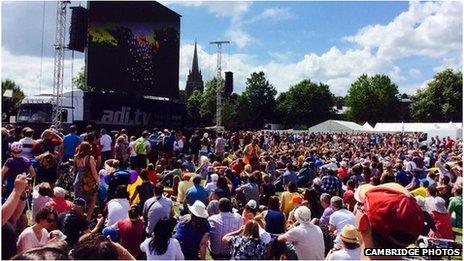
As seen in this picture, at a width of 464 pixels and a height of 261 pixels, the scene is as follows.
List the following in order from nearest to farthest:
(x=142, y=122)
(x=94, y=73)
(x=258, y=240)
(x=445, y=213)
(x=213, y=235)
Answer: (x=258, y=240) → (x=213, y=235) → (x=445, y=213) → (x=94, y=73) → (x=142, y=122)

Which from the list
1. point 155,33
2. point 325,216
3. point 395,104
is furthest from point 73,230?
point 395,104

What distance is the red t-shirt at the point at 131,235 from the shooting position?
5688mm

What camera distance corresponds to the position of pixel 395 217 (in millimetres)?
1930

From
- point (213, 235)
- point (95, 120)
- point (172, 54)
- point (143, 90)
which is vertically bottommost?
point (213, 235)

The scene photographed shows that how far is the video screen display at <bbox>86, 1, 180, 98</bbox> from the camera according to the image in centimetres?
2434

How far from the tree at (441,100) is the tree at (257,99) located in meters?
22.7

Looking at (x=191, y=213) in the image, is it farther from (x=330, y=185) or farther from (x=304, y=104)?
(x=304, y=104)

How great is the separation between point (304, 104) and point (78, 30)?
61.6 meters

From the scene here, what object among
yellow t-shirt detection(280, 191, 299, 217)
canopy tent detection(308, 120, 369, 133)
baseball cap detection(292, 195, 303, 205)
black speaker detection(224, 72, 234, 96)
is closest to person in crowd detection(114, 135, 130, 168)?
yellow t-shirt detection(280, 191, 299, 217)

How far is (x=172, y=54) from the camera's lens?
105ft

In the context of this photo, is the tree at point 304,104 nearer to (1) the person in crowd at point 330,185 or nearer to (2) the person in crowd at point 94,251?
(1) the person in crowd at point 330,185

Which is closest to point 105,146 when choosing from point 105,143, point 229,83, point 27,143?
point 105,143

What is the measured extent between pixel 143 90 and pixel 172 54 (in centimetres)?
471

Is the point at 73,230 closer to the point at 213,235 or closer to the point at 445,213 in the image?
the point at 213,235
